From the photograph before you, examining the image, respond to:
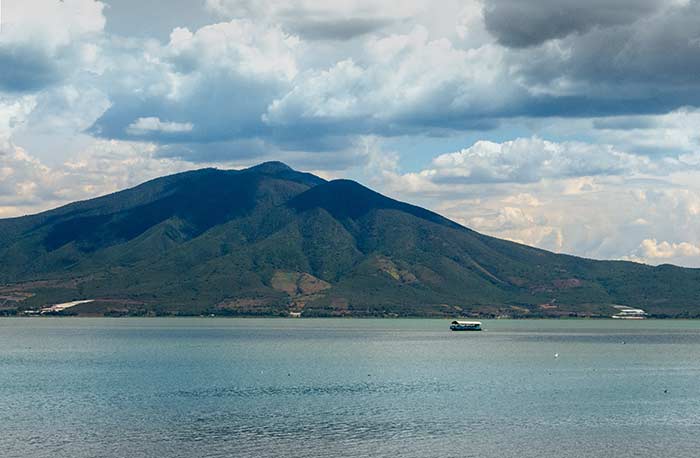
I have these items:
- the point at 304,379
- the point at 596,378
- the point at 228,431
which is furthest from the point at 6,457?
the point at 596,378

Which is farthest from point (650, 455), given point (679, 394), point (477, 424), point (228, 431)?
point (679, 394)

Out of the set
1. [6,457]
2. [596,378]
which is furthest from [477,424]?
[596,378]

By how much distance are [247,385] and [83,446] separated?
226ft

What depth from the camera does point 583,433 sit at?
117 m

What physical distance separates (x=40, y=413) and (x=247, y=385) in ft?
158

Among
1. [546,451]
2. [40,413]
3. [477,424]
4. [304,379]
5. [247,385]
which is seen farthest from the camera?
[304,379]

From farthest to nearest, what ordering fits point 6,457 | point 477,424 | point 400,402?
point 400,402 < point 477,424 < point 6,457

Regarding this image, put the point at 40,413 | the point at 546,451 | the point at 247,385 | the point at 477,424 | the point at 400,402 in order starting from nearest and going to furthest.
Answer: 1. the point at 546,451
2. the point at 477,424
3. the point at 40,413
4. the point at 400,402
5. the point at 247,385

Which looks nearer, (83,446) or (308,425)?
(83,446)

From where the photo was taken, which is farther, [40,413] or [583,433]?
[40,413]

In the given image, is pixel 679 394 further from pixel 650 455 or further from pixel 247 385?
pixel 247 385

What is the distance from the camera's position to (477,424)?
123 metres

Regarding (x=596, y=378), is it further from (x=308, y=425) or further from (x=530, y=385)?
(x=308, y=425)

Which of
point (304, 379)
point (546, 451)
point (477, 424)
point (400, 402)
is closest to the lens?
point (546, 451)
